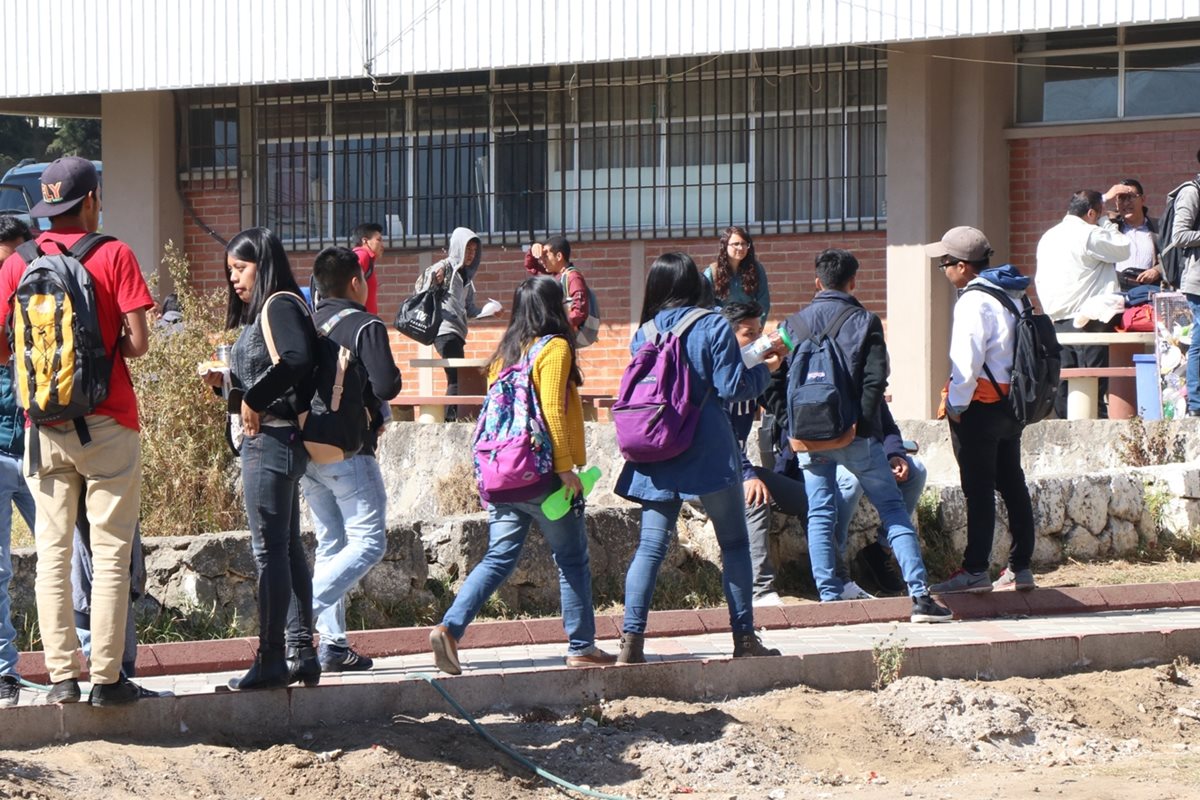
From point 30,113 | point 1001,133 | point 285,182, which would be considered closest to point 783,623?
point 1001,133

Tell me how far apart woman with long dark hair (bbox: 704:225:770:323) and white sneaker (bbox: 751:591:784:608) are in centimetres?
261

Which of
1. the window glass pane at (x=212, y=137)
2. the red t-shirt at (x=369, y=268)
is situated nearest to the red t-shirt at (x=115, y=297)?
the red t-shirt at (x=369, y=268)

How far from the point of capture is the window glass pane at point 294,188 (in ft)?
58.2

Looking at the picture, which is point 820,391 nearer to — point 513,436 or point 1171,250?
point 513,436

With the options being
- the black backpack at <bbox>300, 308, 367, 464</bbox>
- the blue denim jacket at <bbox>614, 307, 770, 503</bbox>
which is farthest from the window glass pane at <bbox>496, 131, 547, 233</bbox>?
the black backpack at <bbox>300, 308, 367, 464</bbox>

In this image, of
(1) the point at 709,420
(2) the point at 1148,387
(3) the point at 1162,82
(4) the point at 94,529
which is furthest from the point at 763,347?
(3) the point at 1162,82

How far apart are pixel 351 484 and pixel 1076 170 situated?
32.9 feet

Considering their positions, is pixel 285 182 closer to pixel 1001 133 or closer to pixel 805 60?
pixel 805 60

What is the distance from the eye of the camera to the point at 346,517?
7.34 m

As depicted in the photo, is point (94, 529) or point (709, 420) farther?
point (709, 420)

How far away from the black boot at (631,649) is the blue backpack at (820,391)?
1.73 m

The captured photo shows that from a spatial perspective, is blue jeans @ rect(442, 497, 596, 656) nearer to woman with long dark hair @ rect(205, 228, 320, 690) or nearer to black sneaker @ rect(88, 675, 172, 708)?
woman with long dark hair @ rect(205, 228, 320, 690)

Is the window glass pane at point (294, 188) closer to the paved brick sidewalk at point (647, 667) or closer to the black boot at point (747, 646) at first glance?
the paved brick sidewalk at point (647, 667)

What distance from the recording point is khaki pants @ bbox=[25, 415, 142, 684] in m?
6.28
